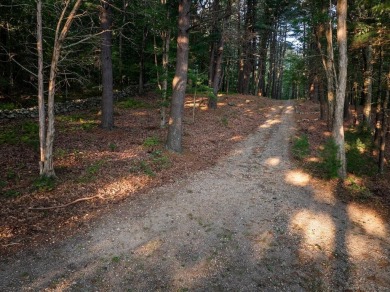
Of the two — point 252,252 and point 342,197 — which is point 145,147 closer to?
point 252,252

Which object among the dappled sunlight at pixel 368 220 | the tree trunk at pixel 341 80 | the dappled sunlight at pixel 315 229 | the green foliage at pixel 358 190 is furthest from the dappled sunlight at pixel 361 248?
the tree trunk at pixel 341 80

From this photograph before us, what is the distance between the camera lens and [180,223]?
7230mm

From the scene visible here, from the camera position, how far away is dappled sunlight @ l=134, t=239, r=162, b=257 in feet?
19.6

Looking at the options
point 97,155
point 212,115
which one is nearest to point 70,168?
point 97,155

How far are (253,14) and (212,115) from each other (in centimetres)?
1211

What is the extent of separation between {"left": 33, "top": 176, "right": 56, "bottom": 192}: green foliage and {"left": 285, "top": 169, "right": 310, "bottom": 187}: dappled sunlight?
28.0ft

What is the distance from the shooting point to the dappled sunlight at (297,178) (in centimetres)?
1047

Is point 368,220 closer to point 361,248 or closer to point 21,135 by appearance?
point 361,248

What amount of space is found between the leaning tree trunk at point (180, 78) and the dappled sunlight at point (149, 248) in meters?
5.98

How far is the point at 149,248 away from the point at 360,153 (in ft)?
44.0

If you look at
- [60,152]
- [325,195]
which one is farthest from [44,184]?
[325,195]

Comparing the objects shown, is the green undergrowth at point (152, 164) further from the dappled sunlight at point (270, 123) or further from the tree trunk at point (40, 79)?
the dappled sunlight at point (270, 123)

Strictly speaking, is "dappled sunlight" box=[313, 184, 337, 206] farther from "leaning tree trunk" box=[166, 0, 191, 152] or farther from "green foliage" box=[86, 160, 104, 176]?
"green foliage" box=[86, 160, 104, 176]

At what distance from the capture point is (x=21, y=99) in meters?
16.8
